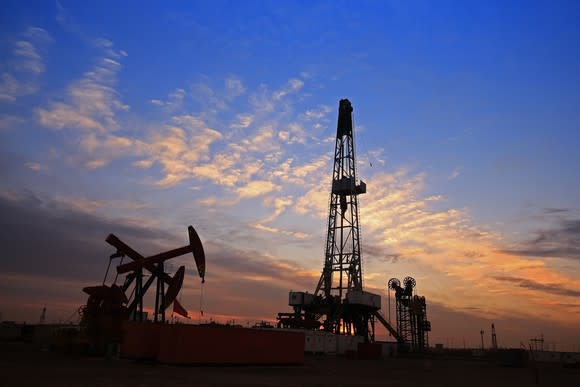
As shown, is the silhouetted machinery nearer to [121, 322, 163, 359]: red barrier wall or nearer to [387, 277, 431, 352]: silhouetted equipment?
[121, 322, 163, 359]: red barrier wall

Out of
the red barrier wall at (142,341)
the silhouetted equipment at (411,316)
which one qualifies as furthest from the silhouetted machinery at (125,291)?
the silhouetted equipment at (411,316)

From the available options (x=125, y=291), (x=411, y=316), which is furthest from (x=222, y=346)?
(x=411, y=316)

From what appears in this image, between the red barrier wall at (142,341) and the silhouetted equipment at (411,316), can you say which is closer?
the red barrier wall at (142,341)

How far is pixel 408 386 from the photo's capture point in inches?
955

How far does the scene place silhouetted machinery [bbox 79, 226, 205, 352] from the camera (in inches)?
1553

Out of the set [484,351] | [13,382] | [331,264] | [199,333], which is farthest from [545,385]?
[484,351]

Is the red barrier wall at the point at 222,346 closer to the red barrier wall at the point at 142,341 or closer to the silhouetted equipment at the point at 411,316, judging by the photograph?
the red barrier wall at the point at 142,341

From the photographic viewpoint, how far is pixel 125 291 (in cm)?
4438

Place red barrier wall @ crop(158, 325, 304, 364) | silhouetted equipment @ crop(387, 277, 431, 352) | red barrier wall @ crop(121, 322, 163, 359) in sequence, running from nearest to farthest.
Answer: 1. red barrier wall @ crop(158, 325, 304, 364)
2. red barrier wall @ crop(121, 322, 163, 359)
3. silhouetted equipment @ crop(387, 277, 431, 352)

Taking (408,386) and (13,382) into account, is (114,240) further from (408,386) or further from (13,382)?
(408,386)

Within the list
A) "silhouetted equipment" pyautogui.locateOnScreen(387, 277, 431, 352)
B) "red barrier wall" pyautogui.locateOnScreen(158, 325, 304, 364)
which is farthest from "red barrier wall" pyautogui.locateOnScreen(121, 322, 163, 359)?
"silhouetted equipment" pyautogui.locateOnScreen(387, 277, 431, 352)

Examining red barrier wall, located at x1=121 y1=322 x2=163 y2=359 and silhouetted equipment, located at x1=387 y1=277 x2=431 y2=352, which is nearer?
red barrier wall, located at x1=121 y1=322 x2=163 y2=359

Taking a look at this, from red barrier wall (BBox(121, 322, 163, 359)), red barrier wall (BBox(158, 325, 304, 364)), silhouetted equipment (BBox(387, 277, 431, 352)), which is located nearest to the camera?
red barrier wall (BBox(158, 325, 304, 364))

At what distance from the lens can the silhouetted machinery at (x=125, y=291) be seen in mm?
39438
